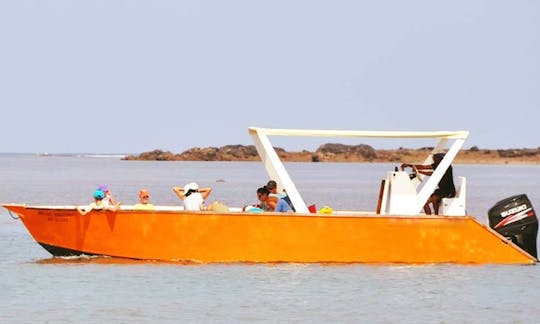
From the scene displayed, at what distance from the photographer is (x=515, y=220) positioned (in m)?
20.9

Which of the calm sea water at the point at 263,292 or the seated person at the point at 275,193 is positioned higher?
the seated person at the point at 275,193

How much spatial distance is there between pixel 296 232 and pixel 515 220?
3.70 m

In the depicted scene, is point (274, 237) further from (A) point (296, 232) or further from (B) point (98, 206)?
(B) point (98, 206)

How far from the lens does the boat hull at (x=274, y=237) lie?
20125mm

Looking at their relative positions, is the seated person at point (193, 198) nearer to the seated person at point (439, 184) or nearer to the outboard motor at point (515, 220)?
the seated person at point (439, 184)

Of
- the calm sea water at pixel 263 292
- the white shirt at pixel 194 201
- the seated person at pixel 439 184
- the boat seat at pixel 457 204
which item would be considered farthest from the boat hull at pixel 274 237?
the seated person at pixel 439 184

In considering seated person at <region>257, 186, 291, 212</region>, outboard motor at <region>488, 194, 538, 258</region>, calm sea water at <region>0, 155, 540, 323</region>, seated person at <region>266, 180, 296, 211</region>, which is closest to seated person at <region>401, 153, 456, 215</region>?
outboard motor at <region>488, 194, 538, 258</region>

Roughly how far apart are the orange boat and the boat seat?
16mm

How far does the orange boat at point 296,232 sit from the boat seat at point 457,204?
16mm

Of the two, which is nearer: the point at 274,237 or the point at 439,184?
the point at 274,237

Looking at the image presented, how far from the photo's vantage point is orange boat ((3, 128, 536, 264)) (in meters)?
20.1

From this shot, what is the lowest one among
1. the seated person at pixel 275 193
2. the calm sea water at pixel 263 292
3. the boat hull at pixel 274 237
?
the calm sea water at pixel 263 292

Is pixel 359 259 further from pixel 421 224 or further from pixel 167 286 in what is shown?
pixel 167 286

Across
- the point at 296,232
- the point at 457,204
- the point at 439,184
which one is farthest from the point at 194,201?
the point at 457,204
